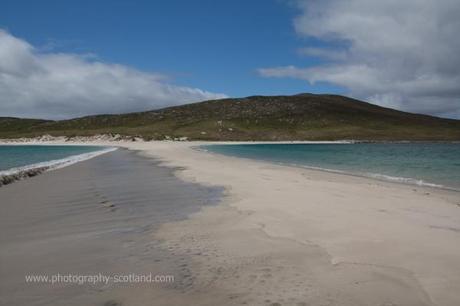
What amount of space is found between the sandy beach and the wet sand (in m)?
0.08

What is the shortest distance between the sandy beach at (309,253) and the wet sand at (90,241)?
8cm

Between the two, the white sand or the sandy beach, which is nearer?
the sandy beach

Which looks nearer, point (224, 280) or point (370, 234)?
point (224, 280)

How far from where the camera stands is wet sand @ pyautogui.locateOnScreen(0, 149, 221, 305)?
579 cm

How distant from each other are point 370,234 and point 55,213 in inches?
329

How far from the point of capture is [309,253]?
7613 mm

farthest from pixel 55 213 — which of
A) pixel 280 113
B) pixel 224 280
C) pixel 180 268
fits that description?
pixel 280 113

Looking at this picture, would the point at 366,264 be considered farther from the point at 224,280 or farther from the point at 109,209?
the point at 109,209

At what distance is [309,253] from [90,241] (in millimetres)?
4280

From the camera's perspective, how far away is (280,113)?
189625 millimetres

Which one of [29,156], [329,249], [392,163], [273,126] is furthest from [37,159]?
[273,126]

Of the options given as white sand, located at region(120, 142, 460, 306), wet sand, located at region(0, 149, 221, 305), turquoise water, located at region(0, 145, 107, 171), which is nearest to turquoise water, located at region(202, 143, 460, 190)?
white sand, located at region(120, 142, 460, 306)

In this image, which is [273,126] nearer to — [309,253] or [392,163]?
[392,163]

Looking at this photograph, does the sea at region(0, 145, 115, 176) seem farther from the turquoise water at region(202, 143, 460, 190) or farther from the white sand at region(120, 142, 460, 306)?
the turquoise water at region(202, 143, 460, 190)
